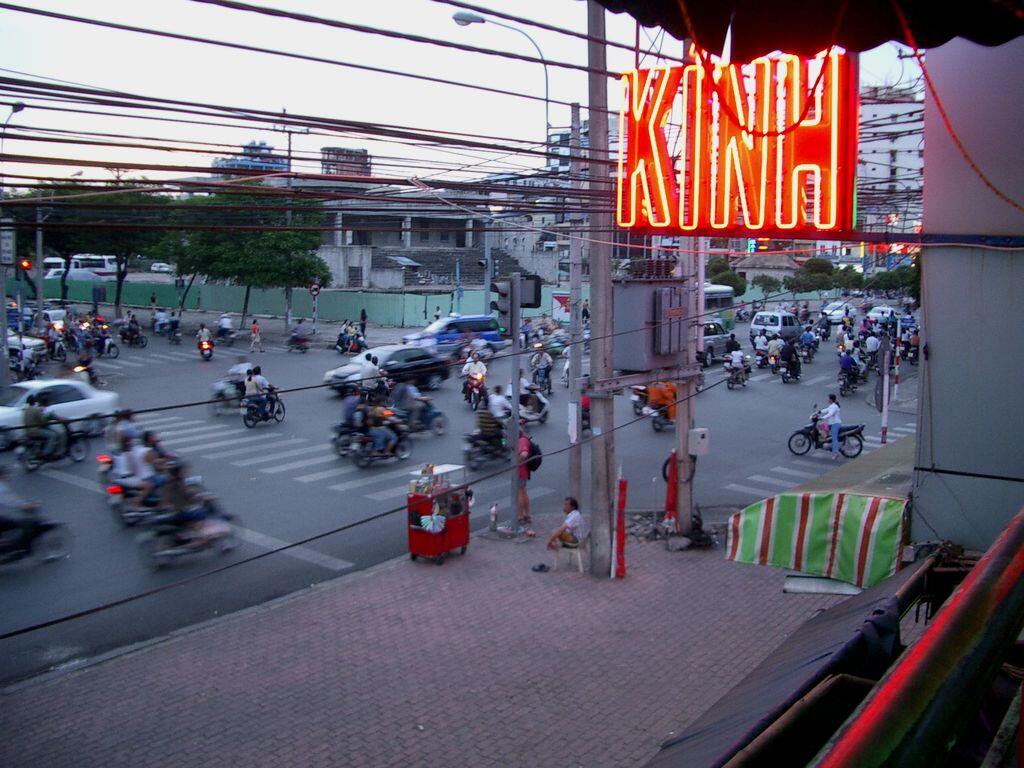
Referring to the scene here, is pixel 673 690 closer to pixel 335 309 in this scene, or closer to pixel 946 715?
pixel 946 715

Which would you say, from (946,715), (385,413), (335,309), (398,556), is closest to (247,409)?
(385,413)

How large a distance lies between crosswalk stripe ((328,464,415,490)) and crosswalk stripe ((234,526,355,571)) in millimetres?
2963

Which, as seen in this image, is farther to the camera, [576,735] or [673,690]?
[673,690]

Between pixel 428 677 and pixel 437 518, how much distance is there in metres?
3.58

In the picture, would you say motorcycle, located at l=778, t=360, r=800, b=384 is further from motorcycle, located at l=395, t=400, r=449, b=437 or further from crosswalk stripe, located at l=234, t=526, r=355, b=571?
crosswalk stripe, located at l=234, t=526, r=355, b=571

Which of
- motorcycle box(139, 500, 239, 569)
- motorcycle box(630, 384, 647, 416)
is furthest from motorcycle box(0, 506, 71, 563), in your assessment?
motorcycle box(630, 384, 647, 416)

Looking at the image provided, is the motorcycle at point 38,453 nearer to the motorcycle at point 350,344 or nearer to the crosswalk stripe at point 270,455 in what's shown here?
the crosswalk stripe at point 270,455

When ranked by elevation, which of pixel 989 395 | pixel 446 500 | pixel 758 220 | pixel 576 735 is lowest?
pixel 576 735

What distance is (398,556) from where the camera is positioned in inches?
527

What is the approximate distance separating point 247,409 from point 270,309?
32.4m

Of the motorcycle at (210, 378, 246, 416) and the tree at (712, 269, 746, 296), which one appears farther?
the tree at (712, 269, 746, 296)

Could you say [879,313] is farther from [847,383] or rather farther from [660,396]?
[660,396]

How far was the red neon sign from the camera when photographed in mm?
8953

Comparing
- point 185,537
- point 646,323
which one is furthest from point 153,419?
point 646,323
